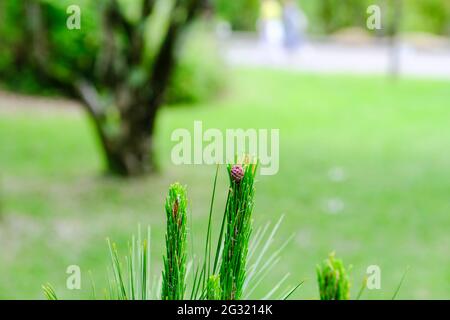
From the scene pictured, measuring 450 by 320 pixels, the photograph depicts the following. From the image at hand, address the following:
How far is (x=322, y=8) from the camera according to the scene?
21.4 metres

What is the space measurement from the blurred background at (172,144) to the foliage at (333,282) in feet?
7.38

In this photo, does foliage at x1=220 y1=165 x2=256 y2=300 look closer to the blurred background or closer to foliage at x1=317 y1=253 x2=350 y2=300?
foliage at x1=317 y1=253 x2=350 y2=300

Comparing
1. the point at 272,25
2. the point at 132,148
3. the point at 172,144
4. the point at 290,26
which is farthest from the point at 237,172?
the point at 272,25

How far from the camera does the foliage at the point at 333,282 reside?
95 cm

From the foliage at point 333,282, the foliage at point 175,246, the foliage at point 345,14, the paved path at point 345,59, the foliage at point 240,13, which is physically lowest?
the foliage at point 333,282

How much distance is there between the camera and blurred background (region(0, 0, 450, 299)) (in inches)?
224

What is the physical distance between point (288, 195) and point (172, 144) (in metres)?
2.66

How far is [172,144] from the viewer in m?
9.48

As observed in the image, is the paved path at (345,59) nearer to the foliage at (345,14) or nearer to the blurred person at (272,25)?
the blurred person at (272,25)

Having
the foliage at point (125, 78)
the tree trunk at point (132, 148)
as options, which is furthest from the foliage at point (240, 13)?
the tree trunk at point (132, 148)

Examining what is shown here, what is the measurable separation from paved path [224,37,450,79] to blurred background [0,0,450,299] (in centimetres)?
144

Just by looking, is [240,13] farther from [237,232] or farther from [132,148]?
[237,232]

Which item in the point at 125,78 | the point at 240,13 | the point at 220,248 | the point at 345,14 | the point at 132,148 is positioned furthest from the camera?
the point at 240,13

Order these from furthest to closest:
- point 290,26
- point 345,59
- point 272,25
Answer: point 272,25
point 345,59
point 290,26
